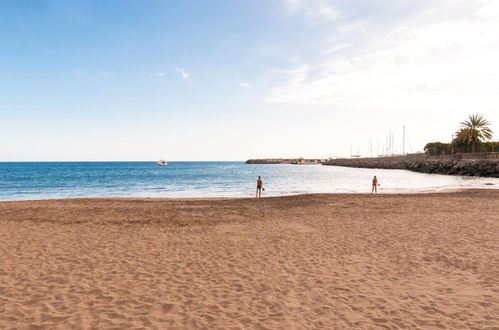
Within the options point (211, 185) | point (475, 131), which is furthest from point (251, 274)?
point (475, 131)

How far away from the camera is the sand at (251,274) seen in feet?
19.2

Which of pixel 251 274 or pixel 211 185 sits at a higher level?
pixel 251 274

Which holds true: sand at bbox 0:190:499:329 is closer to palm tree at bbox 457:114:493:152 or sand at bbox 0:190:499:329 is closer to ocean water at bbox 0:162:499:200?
ocean water at bbox 0:162:499:200

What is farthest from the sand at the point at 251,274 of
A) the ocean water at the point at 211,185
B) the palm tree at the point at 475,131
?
the palm tree at the point at 475,131

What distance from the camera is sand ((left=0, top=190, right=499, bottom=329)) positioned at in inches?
231

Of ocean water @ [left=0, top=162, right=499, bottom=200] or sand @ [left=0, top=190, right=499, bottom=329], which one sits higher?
sand @ [left=0, top=190, right=499, bottom=329]

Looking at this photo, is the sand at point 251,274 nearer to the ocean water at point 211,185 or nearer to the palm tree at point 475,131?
the ocean water at point 211,185

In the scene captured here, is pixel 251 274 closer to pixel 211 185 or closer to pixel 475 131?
pixel 211 185

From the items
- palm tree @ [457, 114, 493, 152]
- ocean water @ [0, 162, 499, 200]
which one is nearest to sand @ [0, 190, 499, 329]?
ocean water @ [0, 162, 499, 200]

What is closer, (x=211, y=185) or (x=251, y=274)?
(x=251, y=274)

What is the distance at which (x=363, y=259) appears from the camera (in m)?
9.37

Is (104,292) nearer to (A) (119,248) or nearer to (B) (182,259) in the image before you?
(B) (182,259)

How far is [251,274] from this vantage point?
8148 mm

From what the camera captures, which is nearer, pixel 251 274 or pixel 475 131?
pixel 251 274
